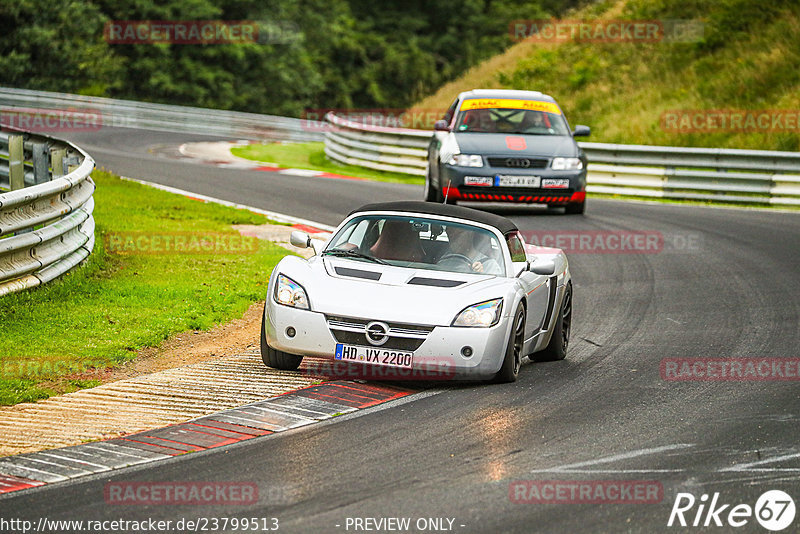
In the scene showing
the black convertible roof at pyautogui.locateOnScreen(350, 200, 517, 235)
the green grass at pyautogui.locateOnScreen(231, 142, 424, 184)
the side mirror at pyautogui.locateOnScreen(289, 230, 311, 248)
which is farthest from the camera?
the green grass at pyautogui.locateOnScreen(231, 142, 424, 184)

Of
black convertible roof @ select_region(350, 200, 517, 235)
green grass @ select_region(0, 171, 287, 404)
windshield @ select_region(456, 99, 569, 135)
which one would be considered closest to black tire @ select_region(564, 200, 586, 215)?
windshield @ select_region(456, 99, 569, 135)

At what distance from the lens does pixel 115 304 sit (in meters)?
10.8

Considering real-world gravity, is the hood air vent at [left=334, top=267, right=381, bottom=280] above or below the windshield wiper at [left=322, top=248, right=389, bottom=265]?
below

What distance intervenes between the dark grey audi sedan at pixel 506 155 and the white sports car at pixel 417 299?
7.72m

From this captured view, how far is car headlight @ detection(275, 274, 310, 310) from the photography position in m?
8.40

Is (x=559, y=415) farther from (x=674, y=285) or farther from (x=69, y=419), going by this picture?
(x=674, y=285)

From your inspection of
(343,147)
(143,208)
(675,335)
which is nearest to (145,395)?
(675,335)

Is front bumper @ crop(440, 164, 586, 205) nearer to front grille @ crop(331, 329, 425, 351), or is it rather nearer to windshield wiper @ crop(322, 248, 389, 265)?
windshield wiper @ crop(322, 248, 389, 265)

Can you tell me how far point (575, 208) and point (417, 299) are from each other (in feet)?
36.1

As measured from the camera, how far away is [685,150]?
75.4 ft

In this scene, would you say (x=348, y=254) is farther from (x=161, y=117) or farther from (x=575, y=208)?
(x=161, y=117)

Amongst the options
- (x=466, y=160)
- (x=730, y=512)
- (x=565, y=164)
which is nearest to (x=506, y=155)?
(x=466, y=160)

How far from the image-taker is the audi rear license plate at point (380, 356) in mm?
8062

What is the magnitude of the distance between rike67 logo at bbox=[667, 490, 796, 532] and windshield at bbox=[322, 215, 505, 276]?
11.4 ft
